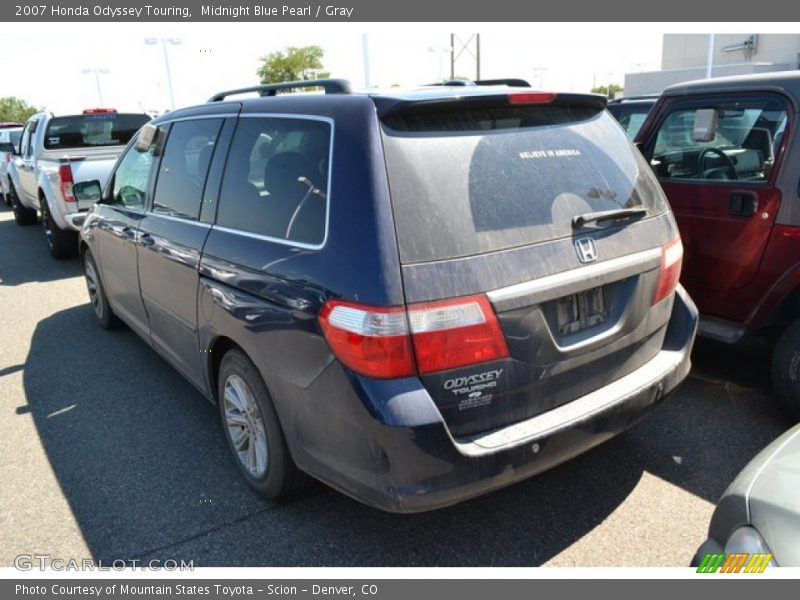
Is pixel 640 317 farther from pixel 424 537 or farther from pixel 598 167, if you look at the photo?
pixel 424 537

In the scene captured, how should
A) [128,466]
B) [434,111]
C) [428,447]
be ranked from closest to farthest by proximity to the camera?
1. [428,447]
2. [434,111]
3. [128,466]

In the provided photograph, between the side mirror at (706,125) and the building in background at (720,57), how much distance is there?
3780 cm

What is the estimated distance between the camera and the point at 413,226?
232cm

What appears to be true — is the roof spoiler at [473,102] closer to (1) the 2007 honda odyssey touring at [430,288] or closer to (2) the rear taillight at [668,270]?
(1) the 2007 honda odyssey touring at [430,288]

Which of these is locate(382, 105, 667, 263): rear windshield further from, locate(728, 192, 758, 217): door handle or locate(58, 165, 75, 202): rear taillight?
locate(58, 165, 75, 202): rear taillight

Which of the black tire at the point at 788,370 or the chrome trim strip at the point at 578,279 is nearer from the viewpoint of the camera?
the chrome trim strip at the point at 578,279

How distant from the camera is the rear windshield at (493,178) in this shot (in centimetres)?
237

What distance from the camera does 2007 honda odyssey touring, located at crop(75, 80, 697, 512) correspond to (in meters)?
2.29

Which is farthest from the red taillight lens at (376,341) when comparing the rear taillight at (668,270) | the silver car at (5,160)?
the silver car at (5,160)

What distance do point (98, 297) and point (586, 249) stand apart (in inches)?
181

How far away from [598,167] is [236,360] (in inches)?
74.9

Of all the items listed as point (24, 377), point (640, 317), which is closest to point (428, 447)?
point (640, 317)

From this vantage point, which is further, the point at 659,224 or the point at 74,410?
the point at 74,410

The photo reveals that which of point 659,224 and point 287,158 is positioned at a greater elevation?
point 287,158
